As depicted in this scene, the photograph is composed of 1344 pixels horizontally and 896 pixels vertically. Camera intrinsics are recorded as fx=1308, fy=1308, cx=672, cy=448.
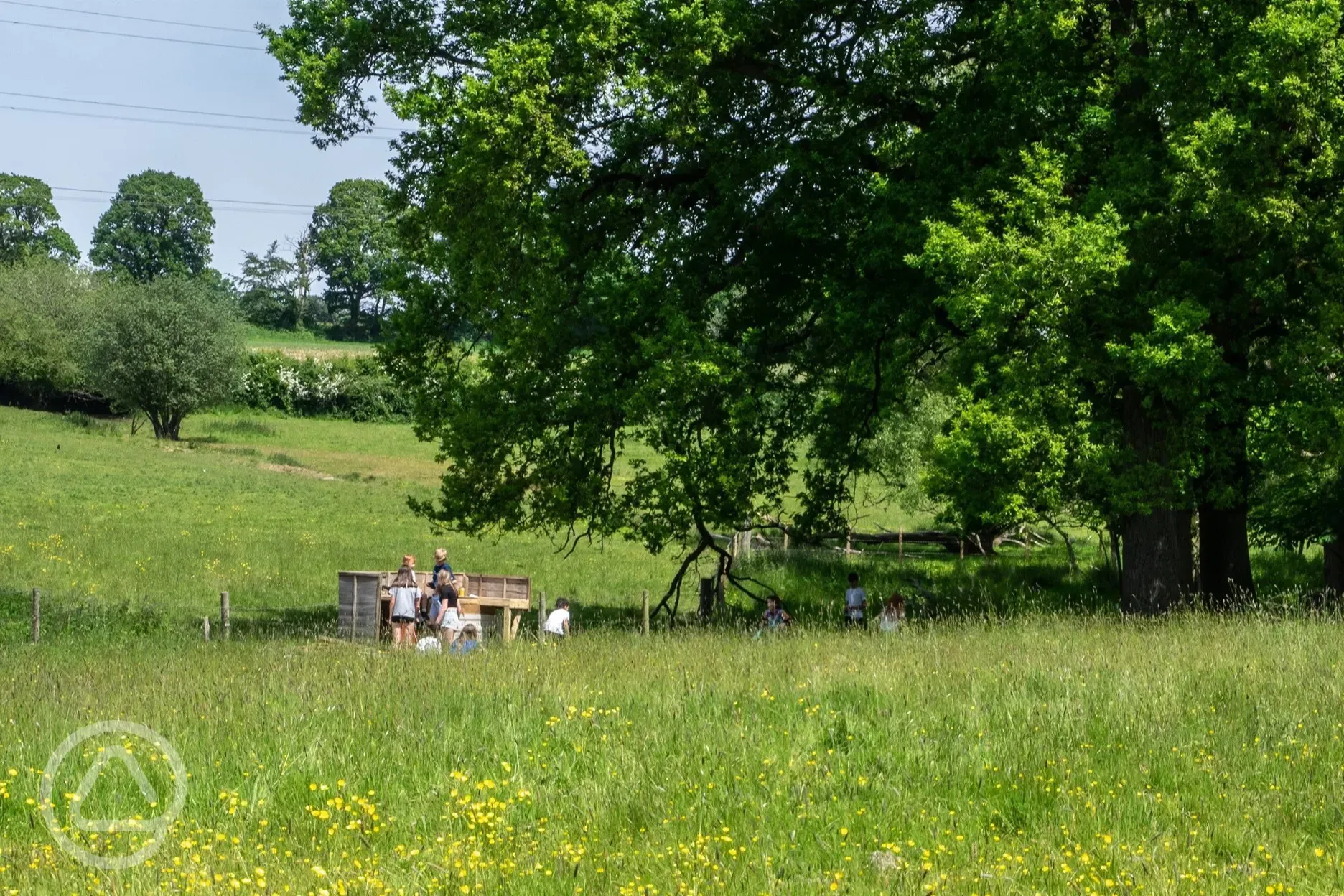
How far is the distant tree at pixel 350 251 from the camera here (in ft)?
438

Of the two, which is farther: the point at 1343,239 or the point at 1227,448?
the point at 1227,448

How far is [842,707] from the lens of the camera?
9.40m

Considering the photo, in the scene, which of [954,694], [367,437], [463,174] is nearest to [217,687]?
[954,694]

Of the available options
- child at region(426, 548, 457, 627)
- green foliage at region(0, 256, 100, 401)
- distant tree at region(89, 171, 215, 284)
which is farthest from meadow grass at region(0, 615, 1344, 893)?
distant tree at region(89, 171, 215, 284)

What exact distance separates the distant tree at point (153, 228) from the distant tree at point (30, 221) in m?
3.64

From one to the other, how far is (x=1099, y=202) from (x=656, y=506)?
24.0ft

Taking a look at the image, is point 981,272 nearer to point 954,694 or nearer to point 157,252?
point 954,694

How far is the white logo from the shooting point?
6.48 meters

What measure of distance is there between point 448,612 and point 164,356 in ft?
188

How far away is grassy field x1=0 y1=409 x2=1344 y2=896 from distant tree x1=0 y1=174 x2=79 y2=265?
142 meters

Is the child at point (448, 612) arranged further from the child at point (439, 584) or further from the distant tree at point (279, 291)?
the distant tree at point (279, 291)

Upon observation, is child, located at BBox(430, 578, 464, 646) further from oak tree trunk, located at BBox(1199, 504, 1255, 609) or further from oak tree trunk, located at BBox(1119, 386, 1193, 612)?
oak tree trunk, located at BBox(1199, 504, 1255, 609)

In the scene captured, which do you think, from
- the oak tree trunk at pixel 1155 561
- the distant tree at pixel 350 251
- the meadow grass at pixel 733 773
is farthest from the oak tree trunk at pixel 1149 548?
the distant tree at pixel 350 251

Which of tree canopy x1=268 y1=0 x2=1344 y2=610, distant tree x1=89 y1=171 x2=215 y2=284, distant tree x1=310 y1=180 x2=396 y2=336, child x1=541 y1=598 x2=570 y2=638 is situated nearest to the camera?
tree canopy x1=268 y1=0 x2=1344 y2=610
